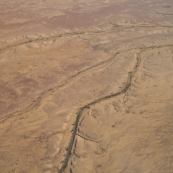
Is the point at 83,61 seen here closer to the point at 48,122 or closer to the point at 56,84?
the point at 56,84

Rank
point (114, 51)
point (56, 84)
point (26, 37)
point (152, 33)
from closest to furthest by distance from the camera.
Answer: point (56, 84) → point (114, 51) → point (26, 37) → point (152, 33)

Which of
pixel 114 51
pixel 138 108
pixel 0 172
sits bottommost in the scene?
pixel 0 172

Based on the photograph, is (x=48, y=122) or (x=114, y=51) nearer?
(x=48, y=122)

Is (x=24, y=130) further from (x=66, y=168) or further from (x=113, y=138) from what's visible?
(x=113, y=138)

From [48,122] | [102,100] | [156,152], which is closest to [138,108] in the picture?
[102,100]

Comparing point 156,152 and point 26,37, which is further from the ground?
point 26,37

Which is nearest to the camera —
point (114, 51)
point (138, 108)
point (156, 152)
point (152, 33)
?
A: point (156, 152)
